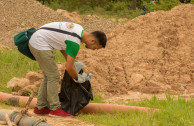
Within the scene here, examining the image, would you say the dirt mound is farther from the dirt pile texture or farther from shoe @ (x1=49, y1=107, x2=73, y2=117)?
the dirt pile texture

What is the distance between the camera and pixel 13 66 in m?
7.98

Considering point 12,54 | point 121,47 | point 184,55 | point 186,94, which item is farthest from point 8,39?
point 186,94

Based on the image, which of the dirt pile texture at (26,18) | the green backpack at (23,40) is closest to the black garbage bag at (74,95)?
the green backpack at (23,40)

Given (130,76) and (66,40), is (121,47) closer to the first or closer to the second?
(130,76)

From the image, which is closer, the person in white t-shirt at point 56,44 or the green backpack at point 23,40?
the person in white t-shirt at point 56,44

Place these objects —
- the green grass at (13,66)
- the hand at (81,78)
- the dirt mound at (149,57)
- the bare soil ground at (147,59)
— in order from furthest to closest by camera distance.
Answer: the green grass at (13,66) → the dirt mound at (149,57) → the bare soil ground at (147,59) → the hand at (81,78)

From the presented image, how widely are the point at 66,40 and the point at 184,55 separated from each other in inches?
156

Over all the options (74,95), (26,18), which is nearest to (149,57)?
(74,95)

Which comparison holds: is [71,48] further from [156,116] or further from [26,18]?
[26,18]

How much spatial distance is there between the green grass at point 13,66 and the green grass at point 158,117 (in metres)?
2.73

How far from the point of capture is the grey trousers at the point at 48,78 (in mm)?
4535

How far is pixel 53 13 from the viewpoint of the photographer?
51.8ft

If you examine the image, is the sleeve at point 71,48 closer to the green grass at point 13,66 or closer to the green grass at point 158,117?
the green grass at point 158,117

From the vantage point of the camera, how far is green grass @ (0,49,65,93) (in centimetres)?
720
